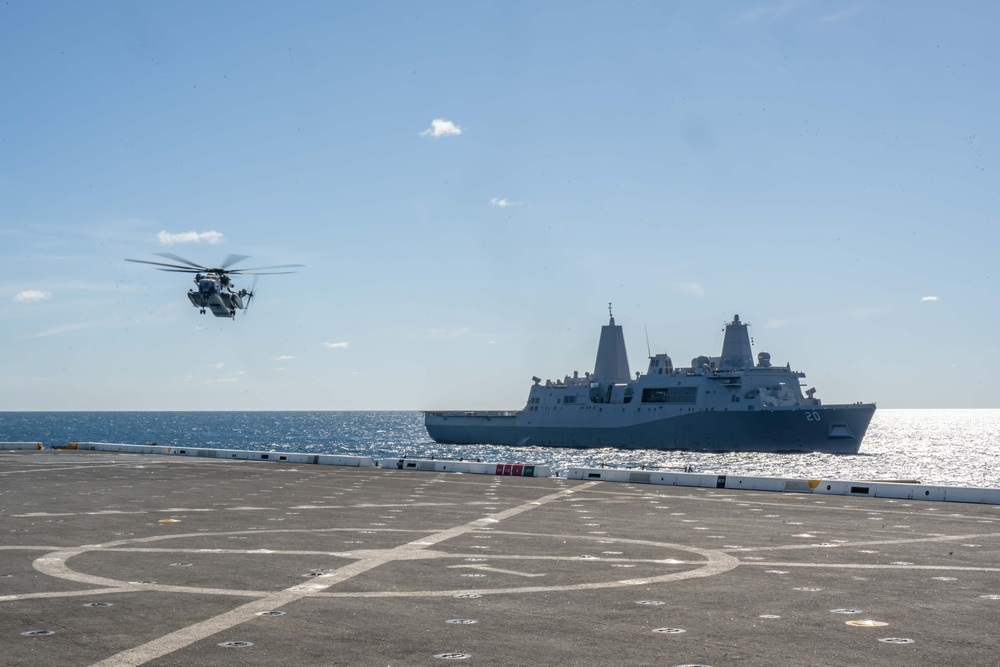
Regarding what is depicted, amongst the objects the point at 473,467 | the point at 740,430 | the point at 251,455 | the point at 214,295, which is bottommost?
the point at 251,455

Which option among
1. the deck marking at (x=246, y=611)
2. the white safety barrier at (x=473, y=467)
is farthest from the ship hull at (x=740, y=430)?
the deck marking at (x=246, y=611)

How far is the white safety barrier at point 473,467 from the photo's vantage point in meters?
37.0

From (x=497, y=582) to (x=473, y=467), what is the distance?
87.1 feet

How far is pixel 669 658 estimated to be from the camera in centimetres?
885

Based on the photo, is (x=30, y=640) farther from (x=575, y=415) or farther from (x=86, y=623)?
(x=575, y=415)

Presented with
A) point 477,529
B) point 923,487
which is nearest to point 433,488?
point 477,529

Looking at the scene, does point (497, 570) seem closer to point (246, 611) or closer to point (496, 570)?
point (496, 570)

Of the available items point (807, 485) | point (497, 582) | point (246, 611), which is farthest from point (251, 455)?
point (246, 611)

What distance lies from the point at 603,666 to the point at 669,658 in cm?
73

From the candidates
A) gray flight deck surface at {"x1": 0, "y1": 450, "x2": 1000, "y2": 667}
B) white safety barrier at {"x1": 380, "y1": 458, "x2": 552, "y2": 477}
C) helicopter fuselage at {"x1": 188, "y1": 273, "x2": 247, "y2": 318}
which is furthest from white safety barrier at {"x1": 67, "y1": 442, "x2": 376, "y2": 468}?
gray flight deck surface at {"x1": 0, "y1": 450, "x2": 1000, "y2": 667}

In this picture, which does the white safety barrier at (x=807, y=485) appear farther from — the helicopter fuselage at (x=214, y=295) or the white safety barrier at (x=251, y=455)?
the helicopter fuselage at (x=214, y=295)

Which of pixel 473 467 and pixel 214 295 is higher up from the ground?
pixel 214 295

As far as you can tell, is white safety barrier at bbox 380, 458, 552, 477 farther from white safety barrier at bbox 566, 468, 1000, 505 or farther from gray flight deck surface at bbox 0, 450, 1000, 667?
gray flight deck surface at bbox 0, 450, 1000, 667

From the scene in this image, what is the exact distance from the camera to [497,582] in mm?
13266
